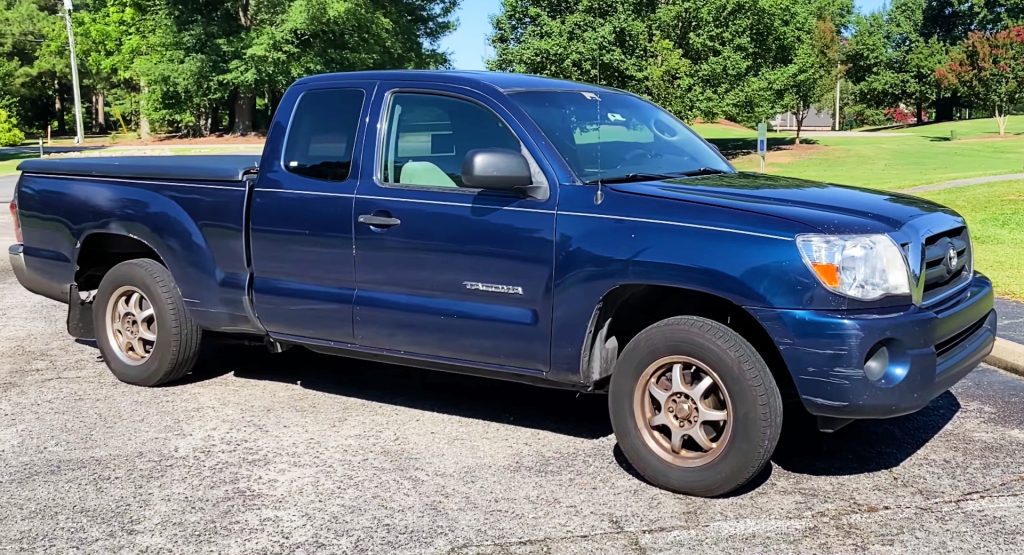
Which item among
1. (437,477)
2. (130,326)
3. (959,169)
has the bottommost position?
(437,477)

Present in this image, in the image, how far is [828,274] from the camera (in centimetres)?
382

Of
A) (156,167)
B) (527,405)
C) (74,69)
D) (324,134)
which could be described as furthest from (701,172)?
(74,69)

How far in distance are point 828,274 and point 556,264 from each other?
3.96ft

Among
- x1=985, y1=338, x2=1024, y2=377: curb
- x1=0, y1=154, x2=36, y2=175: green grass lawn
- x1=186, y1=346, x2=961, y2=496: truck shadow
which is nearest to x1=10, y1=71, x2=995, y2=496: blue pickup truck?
x1=186, y1=346, x2=961, y2=496: truck shadow

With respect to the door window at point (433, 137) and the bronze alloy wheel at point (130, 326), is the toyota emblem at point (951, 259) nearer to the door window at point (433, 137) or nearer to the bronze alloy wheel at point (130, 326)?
the door window at point (433, 137)

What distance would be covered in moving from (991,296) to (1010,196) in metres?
12.8

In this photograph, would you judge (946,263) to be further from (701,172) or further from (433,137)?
(433,137)

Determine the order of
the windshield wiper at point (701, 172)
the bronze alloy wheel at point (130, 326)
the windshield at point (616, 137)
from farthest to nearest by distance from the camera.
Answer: the bronze alloy wheel at point (130, 326)
the windshield wiper at point (701, 172)
the windshield at point (616, 137)

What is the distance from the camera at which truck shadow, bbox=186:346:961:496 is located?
4699mm

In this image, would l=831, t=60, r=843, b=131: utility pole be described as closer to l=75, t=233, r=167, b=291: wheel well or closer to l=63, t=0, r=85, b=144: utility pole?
l=63, t=0, r=85, b=144: utility pole

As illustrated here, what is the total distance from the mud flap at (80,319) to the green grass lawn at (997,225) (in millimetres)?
7353

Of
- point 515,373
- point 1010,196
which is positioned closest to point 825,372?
point 515,373

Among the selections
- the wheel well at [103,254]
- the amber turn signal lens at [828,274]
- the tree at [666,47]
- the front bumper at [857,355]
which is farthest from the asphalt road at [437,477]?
the tree at [666,47]

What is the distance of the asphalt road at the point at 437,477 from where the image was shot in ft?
12.4
